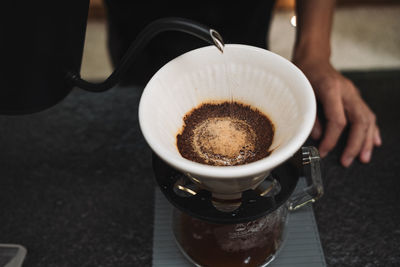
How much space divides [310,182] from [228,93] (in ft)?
1.00

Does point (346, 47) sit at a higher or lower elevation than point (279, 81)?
lower

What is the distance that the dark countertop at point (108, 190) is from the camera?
0.88m

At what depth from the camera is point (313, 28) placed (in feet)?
4.00

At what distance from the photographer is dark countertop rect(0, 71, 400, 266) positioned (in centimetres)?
88

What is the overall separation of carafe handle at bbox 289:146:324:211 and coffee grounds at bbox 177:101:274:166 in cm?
14

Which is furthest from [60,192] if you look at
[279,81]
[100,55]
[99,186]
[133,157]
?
Answer: [100,55]

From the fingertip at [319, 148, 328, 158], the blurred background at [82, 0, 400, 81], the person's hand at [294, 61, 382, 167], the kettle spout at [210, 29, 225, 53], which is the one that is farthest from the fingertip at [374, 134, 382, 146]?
the blurred background at [82, 0, 400, 81]

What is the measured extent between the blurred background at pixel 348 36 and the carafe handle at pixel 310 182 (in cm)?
174

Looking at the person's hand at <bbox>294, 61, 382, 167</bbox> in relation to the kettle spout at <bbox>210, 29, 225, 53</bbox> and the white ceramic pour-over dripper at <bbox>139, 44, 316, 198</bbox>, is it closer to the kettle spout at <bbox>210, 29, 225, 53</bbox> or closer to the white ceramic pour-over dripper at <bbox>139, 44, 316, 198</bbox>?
the white ceramic pour-over dripper at <bbox>139, 44, 316, 198</bbox>

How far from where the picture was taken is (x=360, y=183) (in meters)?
0.97

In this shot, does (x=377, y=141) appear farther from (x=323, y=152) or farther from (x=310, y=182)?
(x=310, y=182)

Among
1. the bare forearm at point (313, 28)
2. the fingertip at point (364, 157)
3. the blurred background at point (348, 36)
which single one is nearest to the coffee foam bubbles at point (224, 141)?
the fingertip at point (364, 157)

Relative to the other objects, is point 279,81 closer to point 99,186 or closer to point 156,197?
point 156,197

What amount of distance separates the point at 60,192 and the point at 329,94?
2.49 ft
